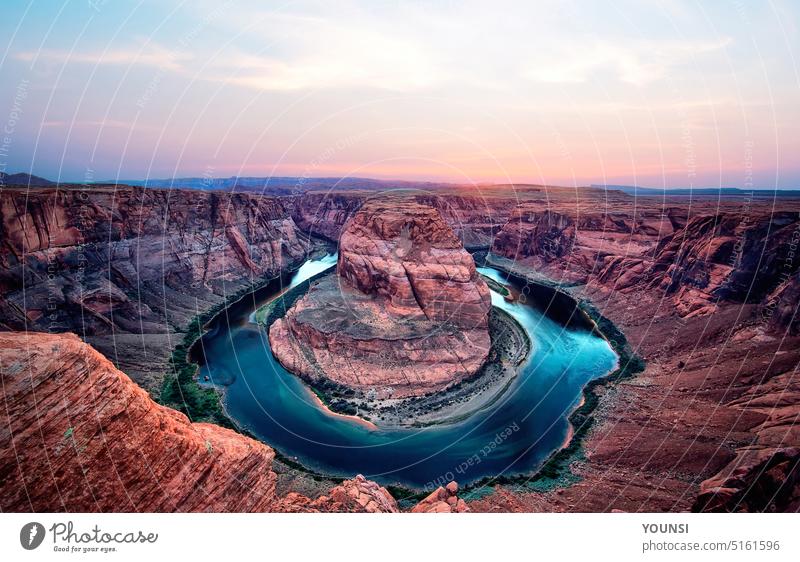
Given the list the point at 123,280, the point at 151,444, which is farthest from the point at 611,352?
the point at 123,280

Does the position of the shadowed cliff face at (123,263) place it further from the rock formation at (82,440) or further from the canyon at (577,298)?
the rock formation at (82,440)

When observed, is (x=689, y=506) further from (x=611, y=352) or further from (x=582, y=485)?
(x=611, y=352)

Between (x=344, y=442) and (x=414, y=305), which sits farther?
(x=414, y=305)

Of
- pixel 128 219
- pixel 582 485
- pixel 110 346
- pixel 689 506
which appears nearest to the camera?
pixel 689 506

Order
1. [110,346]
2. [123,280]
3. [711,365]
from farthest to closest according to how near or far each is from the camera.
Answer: [123,280] → [110,346] → [711,365]

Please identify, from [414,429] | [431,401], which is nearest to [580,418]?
[431,401]

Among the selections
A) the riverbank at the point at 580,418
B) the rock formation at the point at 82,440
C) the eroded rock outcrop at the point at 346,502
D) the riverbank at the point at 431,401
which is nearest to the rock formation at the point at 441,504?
the eroded rock outcrop at the point at 346,502

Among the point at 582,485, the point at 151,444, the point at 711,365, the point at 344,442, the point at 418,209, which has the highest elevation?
the point at 418,209

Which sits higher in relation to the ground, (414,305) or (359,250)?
(359,250)
